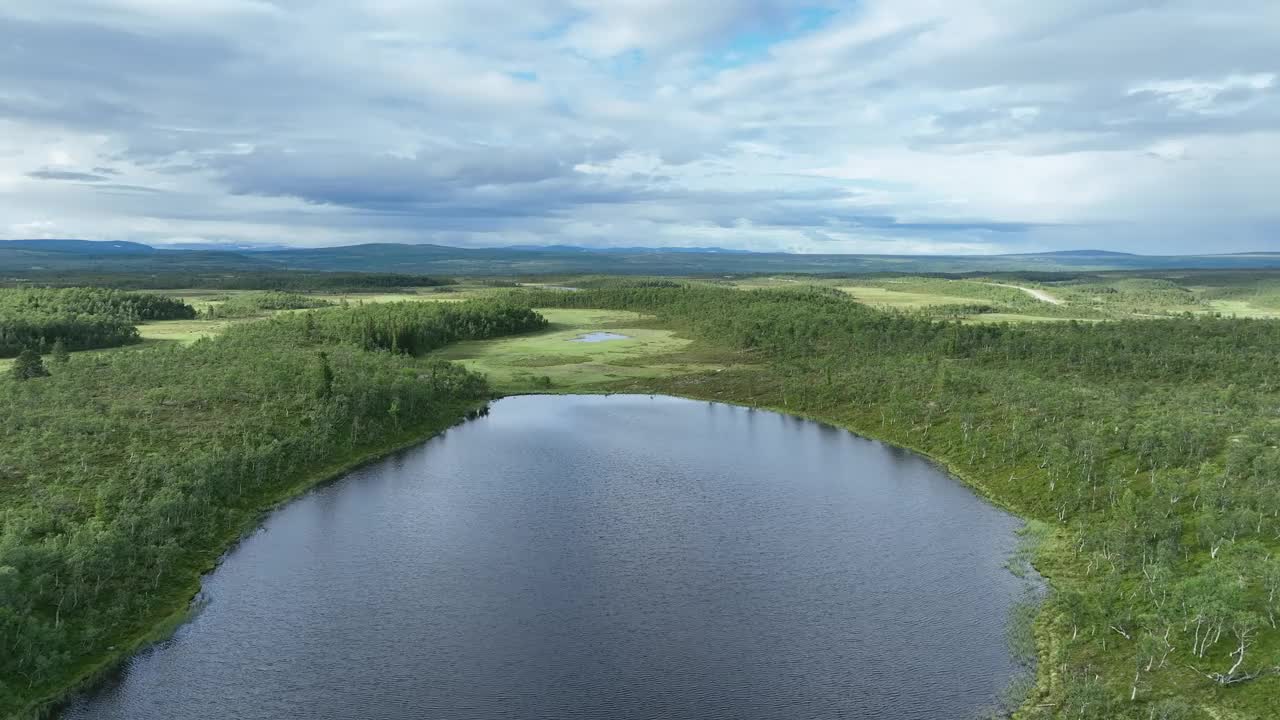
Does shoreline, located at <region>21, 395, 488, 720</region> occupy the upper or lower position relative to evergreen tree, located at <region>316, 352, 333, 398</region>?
lower

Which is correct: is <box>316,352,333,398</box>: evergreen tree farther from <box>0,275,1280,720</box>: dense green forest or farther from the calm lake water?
the calm lake water

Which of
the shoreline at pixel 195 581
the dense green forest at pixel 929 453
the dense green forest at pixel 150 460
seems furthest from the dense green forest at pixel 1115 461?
the dense green forest at pixel 150 460

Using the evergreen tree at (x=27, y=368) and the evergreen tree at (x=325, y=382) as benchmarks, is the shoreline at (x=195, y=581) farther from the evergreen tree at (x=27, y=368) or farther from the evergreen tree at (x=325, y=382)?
the evergreen tree at (x=27, y=368)

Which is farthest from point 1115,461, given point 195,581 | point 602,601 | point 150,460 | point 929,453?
point 150,460

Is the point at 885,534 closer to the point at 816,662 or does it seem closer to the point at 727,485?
the point at 727,485

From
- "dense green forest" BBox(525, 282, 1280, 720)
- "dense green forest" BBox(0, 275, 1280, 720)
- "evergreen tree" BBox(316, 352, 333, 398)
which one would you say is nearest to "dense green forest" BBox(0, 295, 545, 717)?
"dense green forest" BBox(0, 275, 1280, 720)

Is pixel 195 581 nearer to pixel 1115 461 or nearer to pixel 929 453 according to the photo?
pixel 929 453
